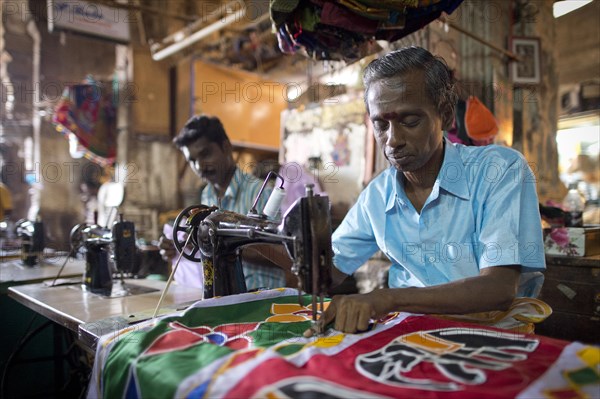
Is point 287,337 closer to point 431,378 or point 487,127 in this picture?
point 431,378

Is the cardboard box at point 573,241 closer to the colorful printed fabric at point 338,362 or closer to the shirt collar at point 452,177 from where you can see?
the shirt collar at point 452,177

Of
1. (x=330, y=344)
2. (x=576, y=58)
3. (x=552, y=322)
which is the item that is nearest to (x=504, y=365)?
(x=330, y=344)

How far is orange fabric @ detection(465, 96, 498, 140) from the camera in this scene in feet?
10.2

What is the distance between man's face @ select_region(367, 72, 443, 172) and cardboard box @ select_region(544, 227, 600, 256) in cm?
148

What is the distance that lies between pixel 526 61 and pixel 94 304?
4.07 metres

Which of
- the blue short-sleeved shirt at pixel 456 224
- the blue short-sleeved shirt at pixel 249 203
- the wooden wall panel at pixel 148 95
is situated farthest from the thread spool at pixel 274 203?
the wooden wall panel at pixel 148 95

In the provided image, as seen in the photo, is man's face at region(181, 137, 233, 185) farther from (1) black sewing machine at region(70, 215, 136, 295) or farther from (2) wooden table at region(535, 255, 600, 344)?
(2) wooden table at region(535, 255, 600, 344)

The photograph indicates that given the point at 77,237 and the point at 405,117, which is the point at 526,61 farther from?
the point at 77,237

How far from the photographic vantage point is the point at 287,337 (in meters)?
1.10

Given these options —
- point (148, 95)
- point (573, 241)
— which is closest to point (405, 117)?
point (573, 241)

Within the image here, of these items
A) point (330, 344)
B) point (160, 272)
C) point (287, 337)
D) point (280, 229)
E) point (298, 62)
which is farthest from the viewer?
point (298, 62)

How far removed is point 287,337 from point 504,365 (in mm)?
520

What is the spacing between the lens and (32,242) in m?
3.04

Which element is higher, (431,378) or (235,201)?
(235,201)
